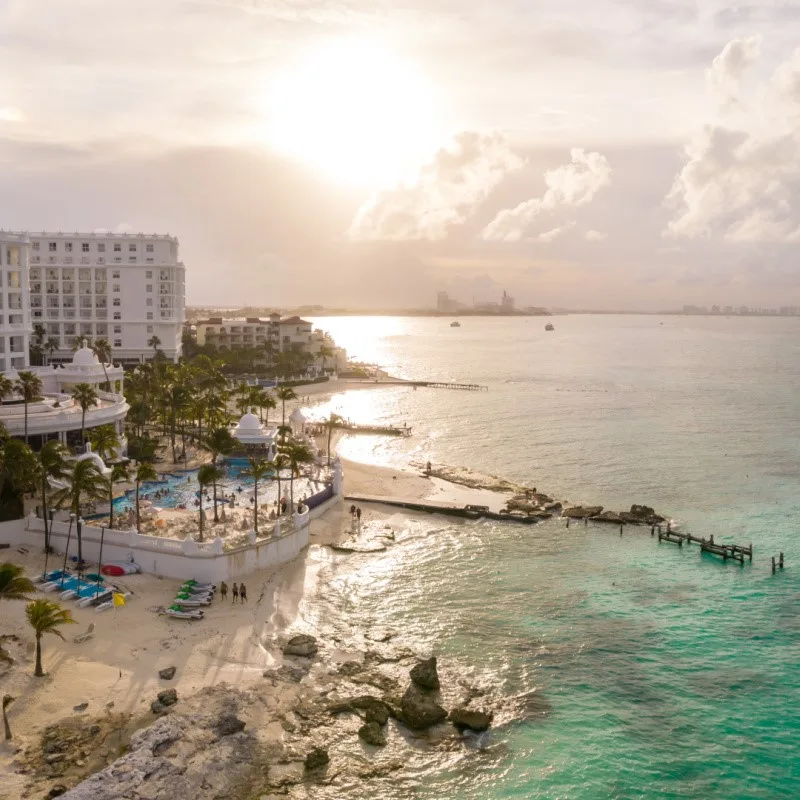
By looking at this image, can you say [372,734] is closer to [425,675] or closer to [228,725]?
[425,675]

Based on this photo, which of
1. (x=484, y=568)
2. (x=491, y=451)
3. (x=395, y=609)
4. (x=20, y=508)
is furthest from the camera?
(x=491, y=451)

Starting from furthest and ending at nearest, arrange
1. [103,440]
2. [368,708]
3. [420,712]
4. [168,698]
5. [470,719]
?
[103,440]
[368,708]
[470,719]
[420,712]
[168,698]

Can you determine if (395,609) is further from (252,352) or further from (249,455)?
(252,352)

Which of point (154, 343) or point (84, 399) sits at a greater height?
point (154, 343)

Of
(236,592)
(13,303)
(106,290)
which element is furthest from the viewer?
(106,290)

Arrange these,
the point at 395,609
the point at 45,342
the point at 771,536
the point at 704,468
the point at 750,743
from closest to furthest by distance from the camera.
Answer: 1. the point at 750,743
2. the point at 395,609
3. the point at 771,536
4. the point at 704,468
5. the point at 45,342

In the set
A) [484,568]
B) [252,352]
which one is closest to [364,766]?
[484,568]

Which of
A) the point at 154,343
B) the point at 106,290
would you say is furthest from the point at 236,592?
the point at 106,290

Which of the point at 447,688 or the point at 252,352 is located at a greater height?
the point at 252,352
